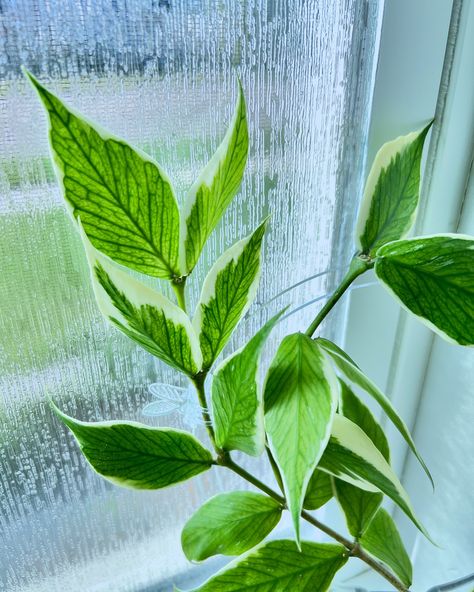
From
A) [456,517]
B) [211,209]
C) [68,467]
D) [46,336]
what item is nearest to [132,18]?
[211,209]

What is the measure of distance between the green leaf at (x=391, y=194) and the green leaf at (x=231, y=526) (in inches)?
9.4

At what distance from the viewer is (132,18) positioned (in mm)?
442

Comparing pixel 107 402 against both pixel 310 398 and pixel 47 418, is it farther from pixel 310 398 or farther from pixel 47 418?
pixel 310 398

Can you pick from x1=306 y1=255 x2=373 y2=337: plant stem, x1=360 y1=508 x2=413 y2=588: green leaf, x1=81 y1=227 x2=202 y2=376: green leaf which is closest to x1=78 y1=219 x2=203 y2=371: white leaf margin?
x1=81 y1=227 x2=202 y2=376: green leaf

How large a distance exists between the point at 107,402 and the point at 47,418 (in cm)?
6

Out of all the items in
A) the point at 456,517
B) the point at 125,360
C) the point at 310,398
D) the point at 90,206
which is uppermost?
the point at 90,206

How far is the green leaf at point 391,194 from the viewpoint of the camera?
44cm

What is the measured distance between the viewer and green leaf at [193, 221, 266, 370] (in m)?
0.40

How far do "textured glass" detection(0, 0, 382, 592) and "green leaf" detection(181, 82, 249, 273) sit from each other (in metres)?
0.13

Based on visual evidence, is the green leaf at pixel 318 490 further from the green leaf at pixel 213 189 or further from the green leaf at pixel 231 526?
the green leaf at pixel 213 189

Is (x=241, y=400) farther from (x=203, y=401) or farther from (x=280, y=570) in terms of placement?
(x=280, y=570)

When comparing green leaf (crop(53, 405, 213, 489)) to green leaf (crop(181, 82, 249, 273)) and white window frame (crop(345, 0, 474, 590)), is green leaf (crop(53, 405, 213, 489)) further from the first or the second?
white window frame (crop(345, 0, 474, 590))

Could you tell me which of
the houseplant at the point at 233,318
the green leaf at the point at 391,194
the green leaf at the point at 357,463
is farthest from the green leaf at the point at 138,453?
the green leaf at the point at 391,194

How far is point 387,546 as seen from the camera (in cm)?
54
